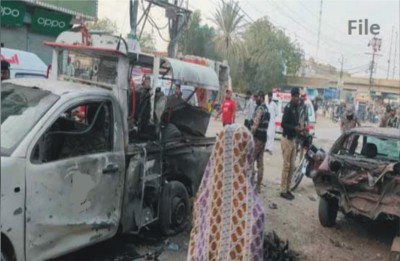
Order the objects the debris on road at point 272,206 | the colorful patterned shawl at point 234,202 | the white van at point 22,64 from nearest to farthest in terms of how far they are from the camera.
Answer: the colorful patterned shawl at point 234,202
the debris on road at point 272,206
the white van at point 22,64

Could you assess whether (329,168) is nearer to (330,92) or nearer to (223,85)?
(223,85)

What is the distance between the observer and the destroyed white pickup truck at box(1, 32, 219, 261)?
3752mm

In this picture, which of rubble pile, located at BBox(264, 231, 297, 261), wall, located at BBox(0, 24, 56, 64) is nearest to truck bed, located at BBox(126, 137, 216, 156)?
rubble pile, located at BBox(264, 231, 297, 261)

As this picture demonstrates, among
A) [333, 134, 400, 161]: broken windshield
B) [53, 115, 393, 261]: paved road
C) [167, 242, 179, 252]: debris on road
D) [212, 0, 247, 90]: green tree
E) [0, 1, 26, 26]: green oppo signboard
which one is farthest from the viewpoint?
[212, 0, 247, 90]: green tree

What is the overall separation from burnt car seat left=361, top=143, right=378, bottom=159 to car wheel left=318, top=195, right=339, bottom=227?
0.94 meters

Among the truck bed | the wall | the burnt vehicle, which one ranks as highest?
the wall

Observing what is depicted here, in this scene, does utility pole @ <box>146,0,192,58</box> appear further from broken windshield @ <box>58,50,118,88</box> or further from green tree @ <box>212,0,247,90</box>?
green tree @ <box>212,0,247,90</box>

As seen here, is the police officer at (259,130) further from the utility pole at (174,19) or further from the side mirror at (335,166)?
the utility pole at (174,19)

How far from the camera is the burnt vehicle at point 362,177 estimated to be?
6.23 metres

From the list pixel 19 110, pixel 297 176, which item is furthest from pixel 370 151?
pixel 19 110

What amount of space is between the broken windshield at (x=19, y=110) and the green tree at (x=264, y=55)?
1721 inches

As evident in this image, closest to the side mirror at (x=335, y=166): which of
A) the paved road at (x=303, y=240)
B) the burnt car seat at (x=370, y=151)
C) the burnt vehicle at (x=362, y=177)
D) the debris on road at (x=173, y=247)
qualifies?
the burnt vehicle at (x=362, y=177)

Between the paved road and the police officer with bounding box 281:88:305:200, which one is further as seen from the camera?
the police officer with bounding box 281:88:305:200

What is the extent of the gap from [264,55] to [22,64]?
4214cm
